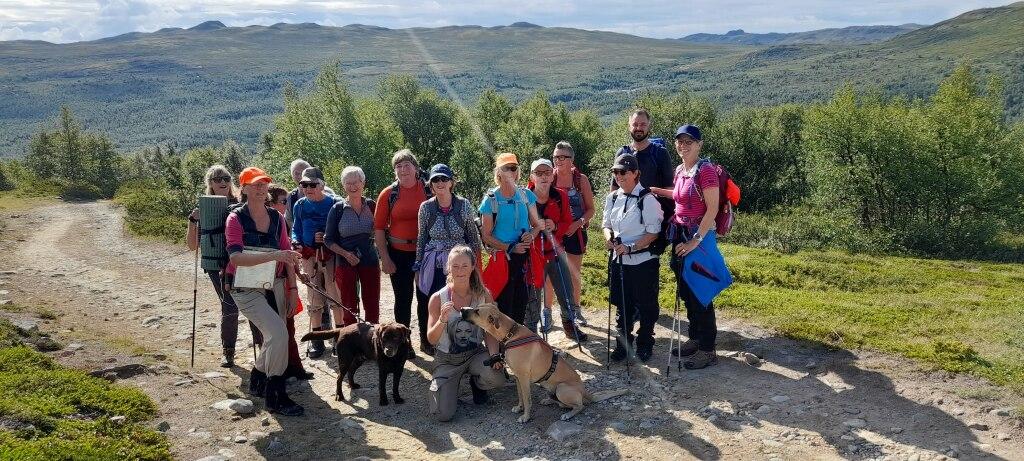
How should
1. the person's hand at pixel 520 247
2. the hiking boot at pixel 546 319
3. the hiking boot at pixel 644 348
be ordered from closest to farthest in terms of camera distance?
the person's hand at pixel 520 247
the hiking boot at pixel 644 348
the hiking boot at pixel 546 319

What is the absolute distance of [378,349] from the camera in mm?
7152

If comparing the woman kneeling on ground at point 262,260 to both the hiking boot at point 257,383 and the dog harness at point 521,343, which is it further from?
the dog harness at point 521,343

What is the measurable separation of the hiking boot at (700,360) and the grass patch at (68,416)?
5586 mm

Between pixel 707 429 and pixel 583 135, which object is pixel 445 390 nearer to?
pixel 707 429

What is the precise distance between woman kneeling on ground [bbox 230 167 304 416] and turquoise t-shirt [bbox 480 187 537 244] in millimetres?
2317

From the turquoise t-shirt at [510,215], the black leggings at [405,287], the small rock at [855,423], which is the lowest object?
the small rock at [855,423]

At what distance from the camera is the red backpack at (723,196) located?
708cm

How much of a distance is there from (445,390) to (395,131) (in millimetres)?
45006

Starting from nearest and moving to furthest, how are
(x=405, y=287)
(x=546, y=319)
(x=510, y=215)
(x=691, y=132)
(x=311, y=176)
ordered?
1. (x=691, y=132)
2. (x=510, y=215)
3. (x=311, y=176)
4. (x=405, y=287)
5. (x=546, y=319)

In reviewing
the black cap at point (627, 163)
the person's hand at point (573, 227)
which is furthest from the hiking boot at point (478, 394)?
the black cap at point (627, 163)

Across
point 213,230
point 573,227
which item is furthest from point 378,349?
point 573,227

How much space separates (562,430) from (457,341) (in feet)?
4.93

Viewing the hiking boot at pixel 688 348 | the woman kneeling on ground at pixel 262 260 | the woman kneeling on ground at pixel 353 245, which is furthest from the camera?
the woman kneeling on ground at pixel 353 245

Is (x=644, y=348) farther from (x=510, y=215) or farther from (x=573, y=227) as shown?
(x=510, y=215)
